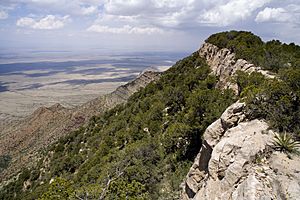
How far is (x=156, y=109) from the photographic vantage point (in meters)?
32.4

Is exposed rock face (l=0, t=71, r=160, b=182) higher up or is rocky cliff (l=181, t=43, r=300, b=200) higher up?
rocky cliff (l=181, t=43, r=300, b=200)

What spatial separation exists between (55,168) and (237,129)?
89.5 ft

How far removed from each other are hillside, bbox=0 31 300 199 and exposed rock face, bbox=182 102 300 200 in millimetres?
33

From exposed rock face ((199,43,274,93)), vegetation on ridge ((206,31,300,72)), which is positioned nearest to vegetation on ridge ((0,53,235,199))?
exposed rock face ((199,43,274,93))

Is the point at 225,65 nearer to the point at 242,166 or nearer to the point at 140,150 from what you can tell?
the point at 140,150

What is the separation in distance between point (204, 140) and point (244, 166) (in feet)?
15.0

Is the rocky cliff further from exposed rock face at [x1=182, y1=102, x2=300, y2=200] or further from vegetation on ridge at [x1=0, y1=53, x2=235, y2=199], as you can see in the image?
vegetation on ridge at [x1=0, y1=53, x2=235, y2=199]

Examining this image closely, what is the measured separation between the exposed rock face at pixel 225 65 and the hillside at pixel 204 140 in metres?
0.14

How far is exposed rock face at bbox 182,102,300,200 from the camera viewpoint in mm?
9578

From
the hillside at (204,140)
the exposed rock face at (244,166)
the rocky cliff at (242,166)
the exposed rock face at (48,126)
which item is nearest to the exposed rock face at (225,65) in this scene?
the hillside at (204,140)

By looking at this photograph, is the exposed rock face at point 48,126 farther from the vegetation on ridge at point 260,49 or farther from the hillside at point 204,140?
the vegetation on ridge at point 260,49

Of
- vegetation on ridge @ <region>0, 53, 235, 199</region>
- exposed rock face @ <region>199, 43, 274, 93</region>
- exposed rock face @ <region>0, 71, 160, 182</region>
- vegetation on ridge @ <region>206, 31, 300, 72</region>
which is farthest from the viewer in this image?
exposed rock face @ <region>0, 71, 160, 182</region>

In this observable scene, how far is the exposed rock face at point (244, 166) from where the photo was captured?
9.58 metres

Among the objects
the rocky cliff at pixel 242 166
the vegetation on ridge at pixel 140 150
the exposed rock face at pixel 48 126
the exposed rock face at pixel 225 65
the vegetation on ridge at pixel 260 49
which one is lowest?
the exposed rock face at pixel 48 126
